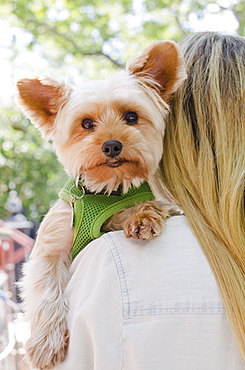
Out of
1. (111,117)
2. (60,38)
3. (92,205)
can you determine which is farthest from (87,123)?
(60,38)

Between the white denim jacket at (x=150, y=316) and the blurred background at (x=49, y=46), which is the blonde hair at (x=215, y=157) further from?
the blurred background at (x=49, y=46)

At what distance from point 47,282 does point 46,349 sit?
0.24 m

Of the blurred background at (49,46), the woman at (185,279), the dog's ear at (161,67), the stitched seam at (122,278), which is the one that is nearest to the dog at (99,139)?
the dog's ear at (161,67)

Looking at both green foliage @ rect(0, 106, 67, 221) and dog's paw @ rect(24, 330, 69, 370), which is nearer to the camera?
dog's paw @ rect(24, 330, 69, 370)

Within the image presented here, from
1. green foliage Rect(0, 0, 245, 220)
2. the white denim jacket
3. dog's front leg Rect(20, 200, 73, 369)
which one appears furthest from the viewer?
green foliage Rect(0, 0, 245, 220)

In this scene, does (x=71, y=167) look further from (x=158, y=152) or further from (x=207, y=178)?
(x=207, y=178)

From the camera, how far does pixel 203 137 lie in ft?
3.98

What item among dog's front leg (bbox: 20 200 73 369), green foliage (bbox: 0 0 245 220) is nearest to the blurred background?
green foliage (bbox: 0 0 245 220)

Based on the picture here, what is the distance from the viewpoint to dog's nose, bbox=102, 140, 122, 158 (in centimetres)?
143

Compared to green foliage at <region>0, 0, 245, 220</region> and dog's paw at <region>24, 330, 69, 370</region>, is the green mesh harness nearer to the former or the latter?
dog's paw at <region>24, 330, 69, 370</region>

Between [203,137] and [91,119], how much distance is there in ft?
1.51

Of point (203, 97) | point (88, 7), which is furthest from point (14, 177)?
point (203, 97)

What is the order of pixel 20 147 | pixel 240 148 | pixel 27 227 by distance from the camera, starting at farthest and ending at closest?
pixel 27 227
pixel 20 147
pixel 240 148

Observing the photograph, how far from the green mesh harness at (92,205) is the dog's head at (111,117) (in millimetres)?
34
